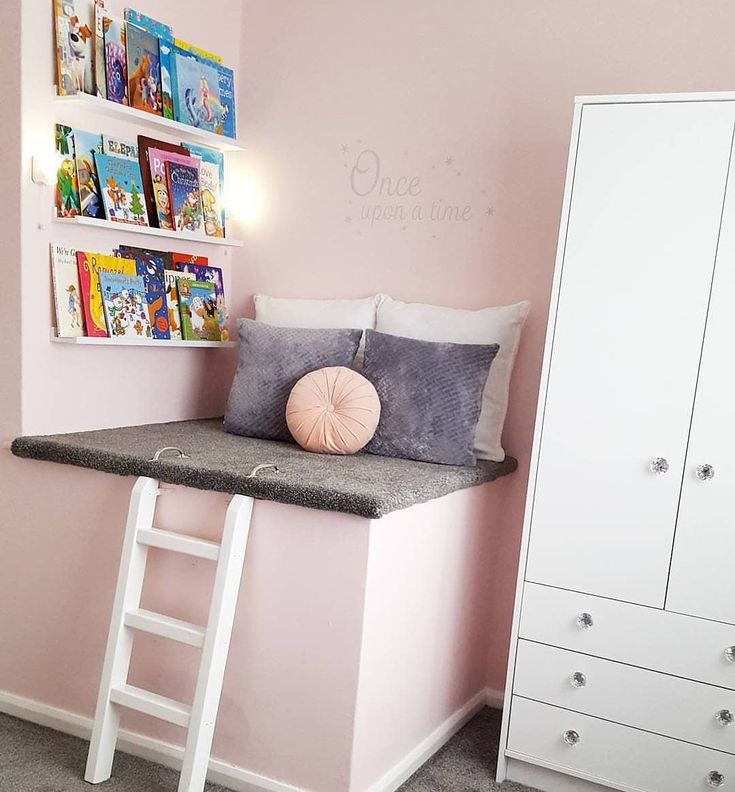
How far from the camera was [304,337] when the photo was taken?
108 inches

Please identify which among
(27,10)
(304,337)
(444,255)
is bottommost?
(304,337)

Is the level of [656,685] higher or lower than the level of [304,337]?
lower

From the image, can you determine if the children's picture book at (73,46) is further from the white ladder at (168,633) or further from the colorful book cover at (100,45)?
the white ladder at (168,633)

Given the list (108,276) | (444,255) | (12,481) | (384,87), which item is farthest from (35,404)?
(384,87)

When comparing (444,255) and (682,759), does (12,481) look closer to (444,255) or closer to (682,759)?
(444,255)

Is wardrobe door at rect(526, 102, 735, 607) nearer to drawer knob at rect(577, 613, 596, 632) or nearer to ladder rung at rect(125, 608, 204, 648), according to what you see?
drawer knob at rect(577, 613, 596, 632)

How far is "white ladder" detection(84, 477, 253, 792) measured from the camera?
2.03 m

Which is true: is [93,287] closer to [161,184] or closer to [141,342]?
[141,342]

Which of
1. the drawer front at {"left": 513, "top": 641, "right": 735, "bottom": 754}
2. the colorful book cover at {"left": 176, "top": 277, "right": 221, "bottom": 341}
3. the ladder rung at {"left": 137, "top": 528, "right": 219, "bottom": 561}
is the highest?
the colorful book cover at {"left": 176, "top": 277, "right": 221, "bottom": 341}

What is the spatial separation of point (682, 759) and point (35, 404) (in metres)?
1.92

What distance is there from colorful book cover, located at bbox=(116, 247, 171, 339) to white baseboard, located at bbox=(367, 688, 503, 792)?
1451 mm

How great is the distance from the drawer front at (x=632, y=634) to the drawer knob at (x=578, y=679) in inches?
2.4

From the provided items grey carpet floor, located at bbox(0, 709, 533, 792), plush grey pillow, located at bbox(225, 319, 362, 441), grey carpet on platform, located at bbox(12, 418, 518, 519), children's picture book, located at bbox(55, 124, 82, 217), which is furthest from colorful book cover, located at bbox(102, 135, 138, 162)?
grey carpet floor, located at bbox(0, 709, 533, 792)

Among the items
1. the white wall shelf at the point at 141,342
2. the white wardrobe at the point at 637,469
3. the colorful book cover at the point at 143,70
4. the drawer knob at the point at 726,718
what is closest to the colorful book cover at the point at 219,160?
the colorful book cover at the point at 143,70
